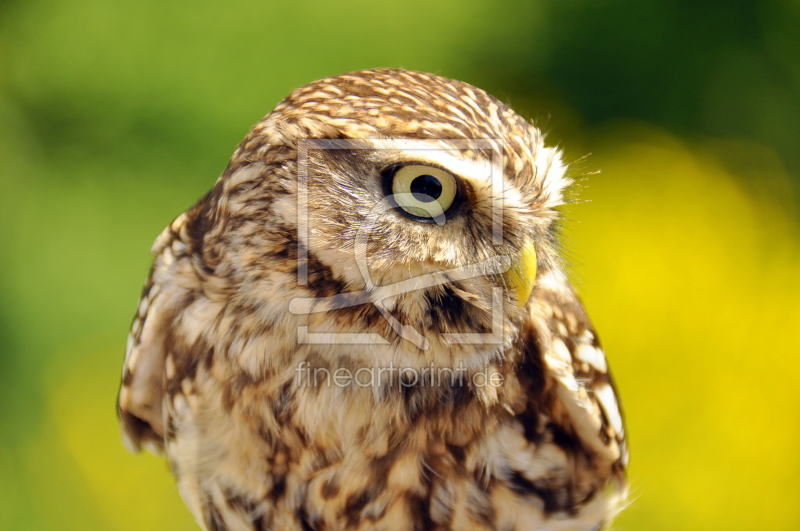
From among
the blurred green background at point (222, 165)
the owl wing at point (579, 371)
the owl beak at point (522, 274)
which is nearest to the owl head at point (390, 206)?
the owl beak at point (522, 274)

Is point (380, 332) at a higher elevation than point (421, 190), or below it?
below

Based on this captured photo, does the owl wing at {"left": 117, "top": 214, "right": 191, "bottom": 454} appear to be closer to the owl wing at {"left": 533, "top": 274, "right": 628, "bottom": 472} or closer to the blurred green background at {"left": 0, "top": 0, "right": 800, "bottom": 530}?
the owl wing at {"left": 533, "top": 274, "right": 628, "bottom": 472}

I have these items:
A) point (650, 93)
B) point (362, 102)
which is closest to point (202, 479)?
point (362, 102)

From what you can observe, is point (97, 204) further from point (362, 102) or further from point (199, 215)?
point (362, 102)

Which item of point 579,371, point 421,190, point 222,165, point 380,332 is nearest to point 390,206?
point 421,190

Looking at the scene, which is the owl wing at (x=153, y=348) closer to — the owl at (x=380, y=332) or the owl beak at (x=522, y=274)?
the owl at (x=380, y=332)

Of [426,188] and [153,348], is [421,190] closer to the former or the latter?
[426,188]

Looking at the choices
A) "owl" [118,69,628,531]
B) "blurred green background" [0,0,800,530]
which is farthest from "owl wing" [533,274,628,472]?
"blurred green background" [0,0,800,530]
